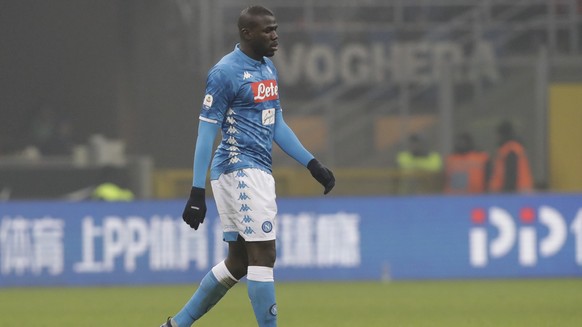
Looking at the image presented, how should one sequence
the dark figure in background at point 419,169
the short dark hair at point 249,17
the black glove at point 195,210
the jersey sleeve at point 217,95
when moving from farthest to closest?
A: the dark figure in background at point 419,169, the short dark hair at point 249,17, the jersey sleeve at point 217,95, the black glove at point 195,210

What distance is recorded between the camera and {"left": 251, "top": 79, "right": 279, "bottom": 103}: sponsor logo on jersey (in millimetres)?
8312

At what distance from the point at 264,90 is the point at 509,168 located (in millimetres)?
11907

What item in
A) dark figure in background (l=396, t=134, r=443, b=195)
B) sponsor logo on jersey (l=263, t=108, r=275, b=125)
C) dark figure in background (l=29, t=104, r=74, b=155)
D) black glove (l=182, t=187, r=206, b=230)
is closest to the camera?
black glove (l=182, t=187, r=206, b=230)

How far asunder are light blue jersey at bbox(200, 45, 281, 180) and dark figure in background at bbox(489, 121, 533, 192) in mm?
11518

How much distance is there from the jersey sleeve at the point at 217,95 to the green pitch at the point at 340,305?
10.5 feet

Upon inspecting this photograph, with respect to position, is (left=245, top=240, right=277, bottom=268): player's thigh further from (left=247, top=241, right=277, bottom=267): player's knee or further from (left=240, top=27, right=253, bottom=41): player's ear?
(left=240, top=27, right=253, bottom=41): player's ear

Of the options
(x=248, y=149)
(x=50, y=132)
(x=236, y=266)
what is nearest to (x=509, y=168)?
(x=50, y=132)

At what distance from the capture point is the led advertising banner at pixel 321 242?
55.2ft

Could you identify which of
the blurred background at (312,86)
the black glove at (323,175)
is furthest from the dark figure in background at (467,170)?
the black glove at (323,175)

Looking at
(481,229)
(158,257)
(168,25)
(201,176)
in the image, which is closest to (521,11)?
(168,25)

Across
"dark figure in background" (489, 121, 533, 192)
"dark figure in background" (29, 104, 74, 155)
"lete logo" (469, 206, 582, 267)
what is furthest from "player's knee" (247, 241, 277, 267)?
"dark figure in background" (29, 104, 74, 155)

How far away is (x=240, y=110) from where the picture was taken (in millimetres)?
8305

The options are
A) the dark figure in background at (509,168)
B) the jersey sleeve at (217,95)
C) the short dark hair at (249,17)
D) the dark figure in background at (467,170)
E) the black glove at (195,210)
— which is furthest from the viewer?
the dark figure in background at (467,170)

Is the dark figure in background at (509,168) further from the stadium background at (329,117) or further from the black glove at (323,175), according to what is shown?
the black glove at (323,175)
